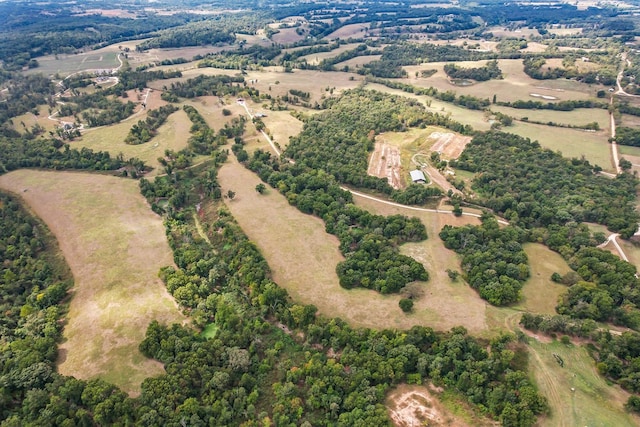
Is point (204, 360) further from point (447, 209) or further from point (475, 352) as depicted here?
point (447, 209)

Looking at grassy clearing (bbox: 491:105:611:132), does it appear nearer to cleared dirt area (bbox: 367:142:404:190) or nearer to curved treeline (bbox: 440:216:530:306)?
cleared dirt area (bbox: 367:142:404:190)

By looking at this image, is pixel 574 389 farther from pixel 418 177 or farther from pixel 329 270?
pixel 418 177

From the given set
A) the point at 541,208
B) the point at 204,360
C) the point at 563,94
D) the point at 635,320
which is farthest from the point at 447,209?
the point at 563,94

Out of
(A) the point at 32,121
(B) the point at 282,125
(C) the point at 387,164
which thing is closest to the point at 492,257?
(C) the point at 387,164

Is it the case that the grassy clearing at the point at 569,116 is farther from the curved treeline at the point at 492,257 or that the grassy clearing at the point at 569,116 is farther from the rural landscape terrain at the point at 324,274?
the curved treeline at the point at 492,257

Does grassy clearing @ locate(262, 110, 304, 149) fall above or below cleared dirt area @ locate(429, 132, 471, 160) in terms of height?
below

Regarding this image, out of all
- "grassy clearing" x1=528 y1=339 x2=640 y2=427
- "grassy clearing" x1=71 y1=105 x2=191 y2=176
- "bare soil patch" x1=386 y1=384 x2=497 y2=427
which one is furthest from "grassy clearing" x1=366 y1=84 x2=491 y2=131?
"bare soil patch" x1=386 y1=384 x2=497 y2=427

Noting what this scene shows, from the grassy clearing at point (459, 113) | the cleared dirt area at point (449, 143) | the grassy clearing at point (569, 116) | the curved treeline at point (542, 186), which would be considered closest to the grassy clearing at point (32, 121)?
the cleared dirt area at point (449, 143)
